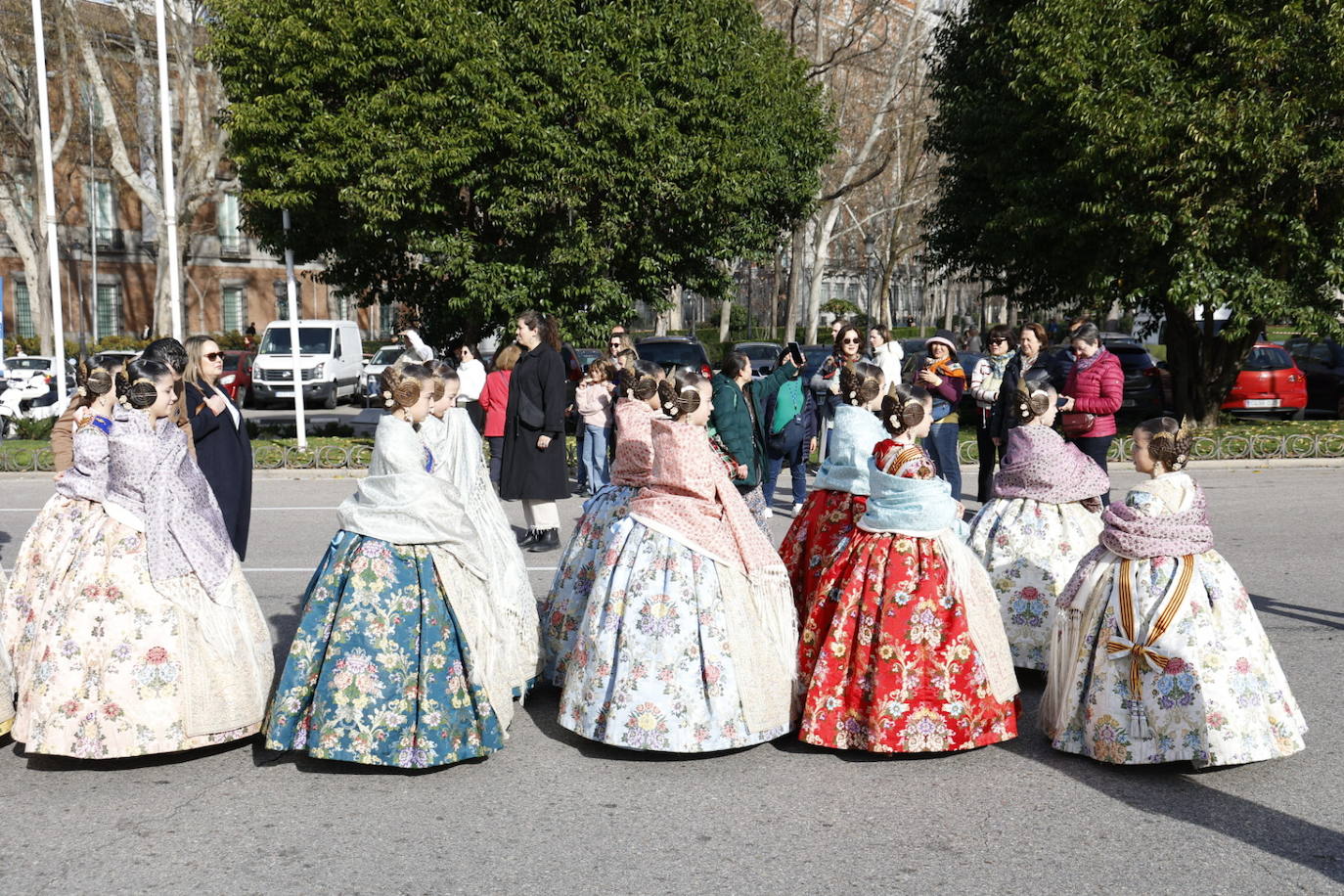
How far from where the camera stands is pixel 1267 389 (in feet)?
70.2

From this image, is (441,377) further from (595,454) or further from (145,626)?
(595,454)

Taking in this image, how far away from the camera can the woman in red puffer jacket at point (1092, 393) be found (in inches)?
370

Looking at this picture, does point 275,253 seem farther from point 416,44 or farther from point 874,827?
point 874,827

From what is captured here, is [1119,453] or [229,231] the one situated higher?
[229,231]

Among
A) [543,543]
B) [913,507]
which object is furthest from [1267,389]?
[913,507]

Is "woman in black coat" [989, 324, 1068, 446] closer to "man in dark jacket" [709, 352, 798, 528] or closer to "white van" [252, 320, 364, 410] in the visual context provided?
"man in dark jacket" [709, 352, 798, 528]

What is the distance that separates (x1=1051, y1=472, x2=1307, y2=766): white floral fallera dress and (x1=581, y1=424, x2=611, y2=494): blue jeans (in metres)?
7.67

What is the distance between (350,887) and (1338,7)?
52.7ft

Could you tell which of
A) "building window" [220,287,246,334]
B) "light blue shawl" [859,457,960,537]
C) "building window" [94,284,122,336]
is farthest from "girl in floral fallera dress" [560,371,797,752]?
"building window" [220,287,246,334]

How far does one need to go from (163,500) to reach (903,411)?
10.3ft

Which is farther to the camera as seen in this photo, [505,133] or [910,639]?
[505,133]

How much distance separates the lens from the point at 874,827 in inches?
186

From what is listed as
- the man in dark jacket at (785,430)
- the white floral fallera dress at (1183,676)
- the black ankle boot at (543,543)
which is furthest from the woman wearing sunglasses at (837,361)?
the white floral fallera dress at (1183,676)

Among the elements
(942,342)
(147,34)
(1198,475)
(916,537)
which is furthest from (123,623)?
(147,34)
